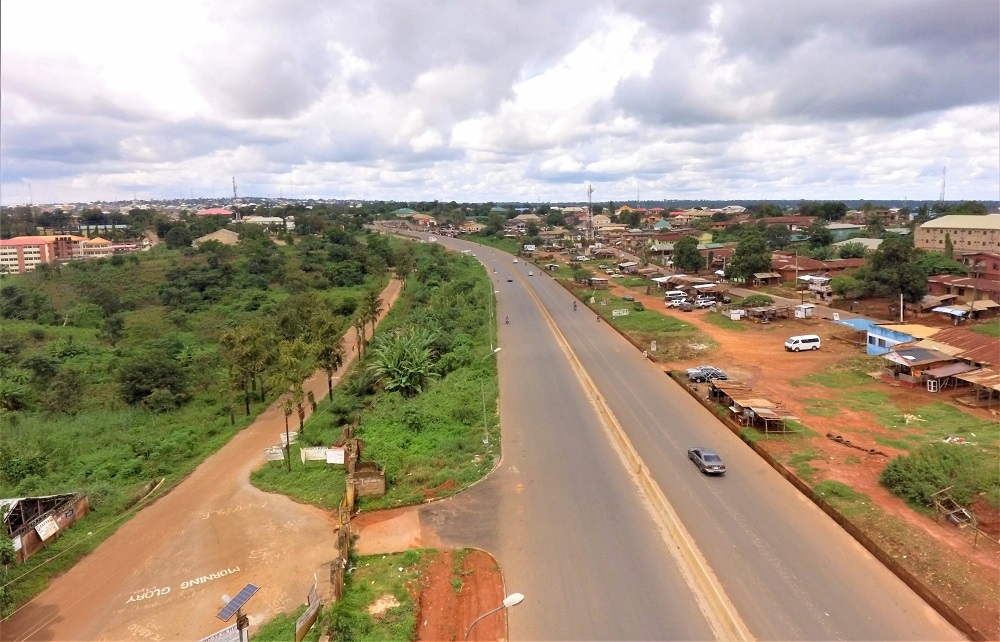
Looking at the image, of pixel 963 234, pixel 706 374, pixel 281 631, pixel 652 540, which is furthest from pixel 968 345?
pixel 963 234

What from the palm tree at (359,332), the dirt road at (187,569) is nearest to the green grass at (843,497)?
the dirt road at (187,569)

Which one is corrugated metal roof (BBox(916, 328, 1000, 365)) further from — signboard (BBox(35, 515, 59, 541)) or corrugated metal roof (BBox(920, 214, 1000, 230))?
corrugated metal roof (BBox(920, 214, 1000, 230))

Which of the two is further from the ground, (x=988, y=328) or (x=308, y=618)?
(x=988, y=328)

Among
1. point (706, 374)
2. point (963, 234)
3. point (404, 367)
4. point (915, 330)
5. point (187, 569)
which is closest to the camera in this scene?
point (187, 569)

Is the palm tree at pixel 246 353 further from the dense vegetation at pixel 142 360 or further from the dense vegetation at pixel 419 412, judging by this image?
the dense vegetation at pixel 419 412

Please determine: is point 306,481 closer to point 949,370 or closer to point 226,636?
point 226,636

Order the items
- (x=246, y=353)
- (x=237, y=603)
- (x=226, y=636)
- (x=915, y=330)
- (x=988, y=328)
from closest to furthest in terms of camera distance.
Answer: (x=237, y=603) < (x=226, y=636) < (x=246, y=353) < (x=915, y=330) < (x=988, y=328)

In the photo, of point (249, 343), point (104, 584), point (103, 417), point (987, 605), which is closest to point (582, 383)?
point (249, 343)

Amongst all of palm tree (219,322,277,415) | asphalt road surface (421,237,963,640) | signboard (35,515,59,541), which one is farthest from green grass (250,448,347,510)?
palm tree (219,322,277,415)
